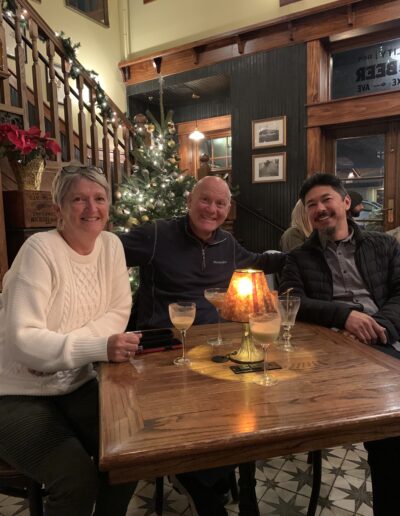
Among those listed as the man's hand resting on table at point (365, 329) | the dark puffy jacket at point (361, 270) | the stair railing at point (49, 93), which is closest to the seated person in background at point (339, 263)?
the dark puffy jacket at point (361, 270)

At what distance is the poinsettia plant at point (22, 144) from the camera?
116 inches

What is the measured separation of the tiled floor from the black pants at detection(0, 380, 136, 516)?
623 millimetres

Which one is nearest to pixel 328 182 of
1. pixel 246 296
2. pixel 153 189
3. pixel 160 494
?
pixel 246 296

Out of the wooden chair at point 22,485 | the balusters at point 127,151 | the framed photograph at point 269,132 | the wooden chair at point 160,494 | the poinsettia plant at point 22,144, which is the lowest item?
the wooden chair at point 160,494

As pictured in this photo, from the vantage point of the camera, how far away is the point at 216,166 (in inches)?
295

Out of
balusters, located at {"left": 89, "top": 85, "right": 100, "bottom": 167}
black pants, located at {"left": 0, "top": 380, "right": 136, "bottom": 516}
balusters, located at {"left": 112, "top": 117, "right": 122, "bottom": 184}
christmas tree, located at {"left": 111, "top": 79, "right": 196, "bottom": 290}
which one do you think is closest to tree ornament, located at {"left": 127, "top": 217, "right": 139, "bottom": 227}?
christmas tree, located at {"left": 111, "top": 79, "right": 196, "bottom": 290}

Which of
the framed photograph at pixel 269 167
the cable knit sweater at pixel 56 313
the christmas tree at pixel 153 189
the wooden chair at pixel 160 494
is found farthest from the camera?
the framed photograph at pixel 269 167

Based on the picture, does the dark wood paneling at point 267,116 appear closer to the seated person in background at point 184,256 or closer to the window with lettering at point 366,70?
Result: the window with lettering at point 366,70

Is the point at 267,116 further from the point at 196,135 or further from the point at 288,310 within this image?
the point at 288,310

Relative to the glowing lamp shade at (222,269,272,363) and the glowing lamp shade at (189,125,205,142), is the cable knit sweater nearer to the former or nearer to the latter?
the glowing lamp shade at (222,269,272,363)

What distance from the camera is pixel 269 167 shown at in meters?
6.05

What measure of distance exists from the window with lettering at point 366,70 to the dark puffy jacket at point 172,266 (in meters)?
4.42

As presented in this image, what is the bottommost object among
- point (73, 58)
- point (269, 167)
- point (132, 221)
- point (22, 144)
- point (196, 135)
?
point (132, 221)

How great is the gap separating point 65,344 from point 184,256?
918 mm
